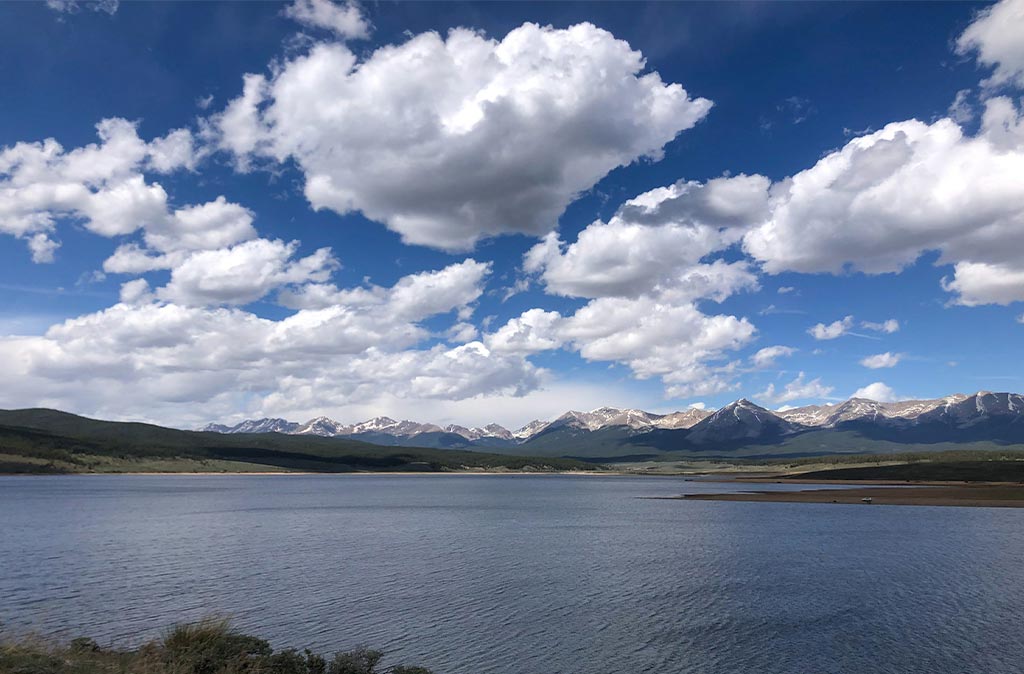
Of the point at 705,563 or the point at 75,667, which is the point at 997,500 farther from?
the point at 75,667

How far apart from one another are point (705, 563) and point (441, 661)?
42855mm

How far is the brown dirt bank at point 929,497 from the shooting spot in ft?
485

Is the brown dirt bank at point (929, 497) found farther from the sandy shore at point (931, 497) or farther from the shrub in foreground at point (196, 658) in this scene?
the shrub in foreground at point (196, 658)

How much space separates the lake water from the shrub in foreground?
7050 millimetres

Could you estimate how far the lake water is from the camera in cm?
3869

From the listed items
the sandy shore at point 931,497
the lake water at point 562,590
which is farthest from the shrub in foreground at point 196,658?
the sandy shore at point 931,497

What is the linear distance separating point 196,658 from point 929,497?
590ft

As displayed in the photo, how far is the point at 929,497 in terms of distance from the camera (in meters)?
162

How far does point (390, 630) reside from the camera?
42.5m

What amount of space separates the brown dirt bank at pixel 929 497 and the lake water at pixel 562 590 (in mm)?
43658

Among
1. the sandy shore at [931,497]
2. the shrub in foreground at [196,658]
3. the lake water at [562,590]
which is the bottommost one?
the sandy shore at [931,497]

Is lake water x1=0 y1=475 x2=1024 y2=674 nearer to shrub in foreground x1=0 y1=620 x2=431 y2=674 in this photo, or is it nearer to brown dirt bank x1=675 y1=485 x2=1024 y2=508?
shrub in foreground x1=0 y1=620 x2=431 y2=674

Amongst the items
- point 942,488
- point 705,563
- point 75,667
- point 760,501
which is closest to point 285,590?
point 75,667

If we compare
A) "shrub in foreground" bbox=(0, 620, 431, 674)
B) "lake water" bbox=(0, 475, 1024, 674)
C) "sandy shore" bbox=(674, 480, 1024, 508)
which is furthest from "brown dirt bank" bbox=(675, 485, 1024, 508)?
"shrub in foreground" bbox=(0, 620, 431, 674)
